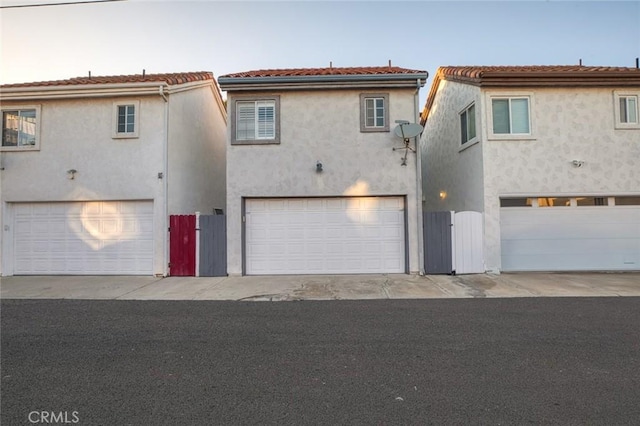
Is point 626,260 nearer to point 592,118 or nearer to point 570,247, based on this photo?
point 570,247

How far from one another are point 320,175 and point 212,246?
3778mm

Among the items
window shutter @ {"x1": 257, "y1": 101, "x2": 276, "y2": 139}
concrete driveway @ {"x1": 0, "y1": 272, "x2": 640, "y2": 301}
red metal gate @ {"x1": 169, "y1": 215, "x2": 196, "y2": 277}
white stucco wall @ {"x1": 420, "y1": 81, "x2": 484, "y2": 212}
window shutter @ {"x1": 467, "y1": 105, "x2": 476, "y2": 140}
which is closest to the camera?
concrete driveway @ {"x1": 0, "y1": 272, "x2": 640, "y2": 301}

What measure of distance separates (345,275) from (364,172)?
3.04m

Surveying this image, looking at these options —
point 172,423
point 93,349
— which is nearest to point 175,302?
point 93,349

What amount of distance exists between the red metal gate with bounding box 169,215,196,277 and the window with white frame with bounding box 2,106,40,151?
519 cm

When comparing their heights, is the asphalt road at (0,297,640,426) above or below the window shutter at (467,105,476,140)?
below

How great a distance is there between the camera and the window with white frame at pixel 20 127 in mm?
10633

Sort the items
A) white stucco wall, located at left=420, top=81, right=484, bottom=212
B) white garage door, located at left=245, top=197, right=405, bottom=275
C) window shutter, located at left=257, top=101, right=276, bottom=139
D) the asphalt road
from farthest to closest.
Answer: white stucco wall, located at left=420, top=81, right=484, bottom=212, window shutter, located at left=257, top=101, right=276, bottom=139, white garage door, located at left=245, top=197, right=405, bottom=275, the asphalt road

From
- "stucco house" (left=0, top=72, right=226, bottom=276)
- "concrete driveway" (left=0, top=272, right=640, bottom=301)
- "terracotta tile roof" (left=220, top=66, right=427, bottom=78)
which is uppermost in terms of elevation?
"terracotta tile roof" (left=220, top=66, right=427, bottom=78)

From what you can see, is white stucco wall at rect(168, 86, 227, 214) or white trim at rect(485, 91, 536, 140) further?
white stucco wall at rect(168, 86, 227, 214)

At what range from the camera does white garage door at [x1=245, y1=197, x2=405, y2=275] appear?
10.2 meters

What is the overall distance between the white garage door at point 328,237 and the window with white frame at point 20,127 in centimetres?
701

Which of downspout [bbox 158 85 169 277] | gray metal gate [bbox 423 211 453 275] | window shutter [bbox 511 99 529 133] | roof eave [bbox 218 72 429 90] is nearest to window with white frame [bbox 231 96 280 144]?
roof eave [bbox 218 72 429 90]

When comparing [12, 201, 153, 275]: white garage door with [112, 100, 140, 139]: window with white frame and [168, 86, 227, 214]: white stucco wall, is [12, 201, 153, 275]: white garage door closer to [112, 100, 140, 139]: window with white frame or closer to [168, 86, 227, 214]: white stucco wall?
[168, 86, 227, 214]: white stucco wall
